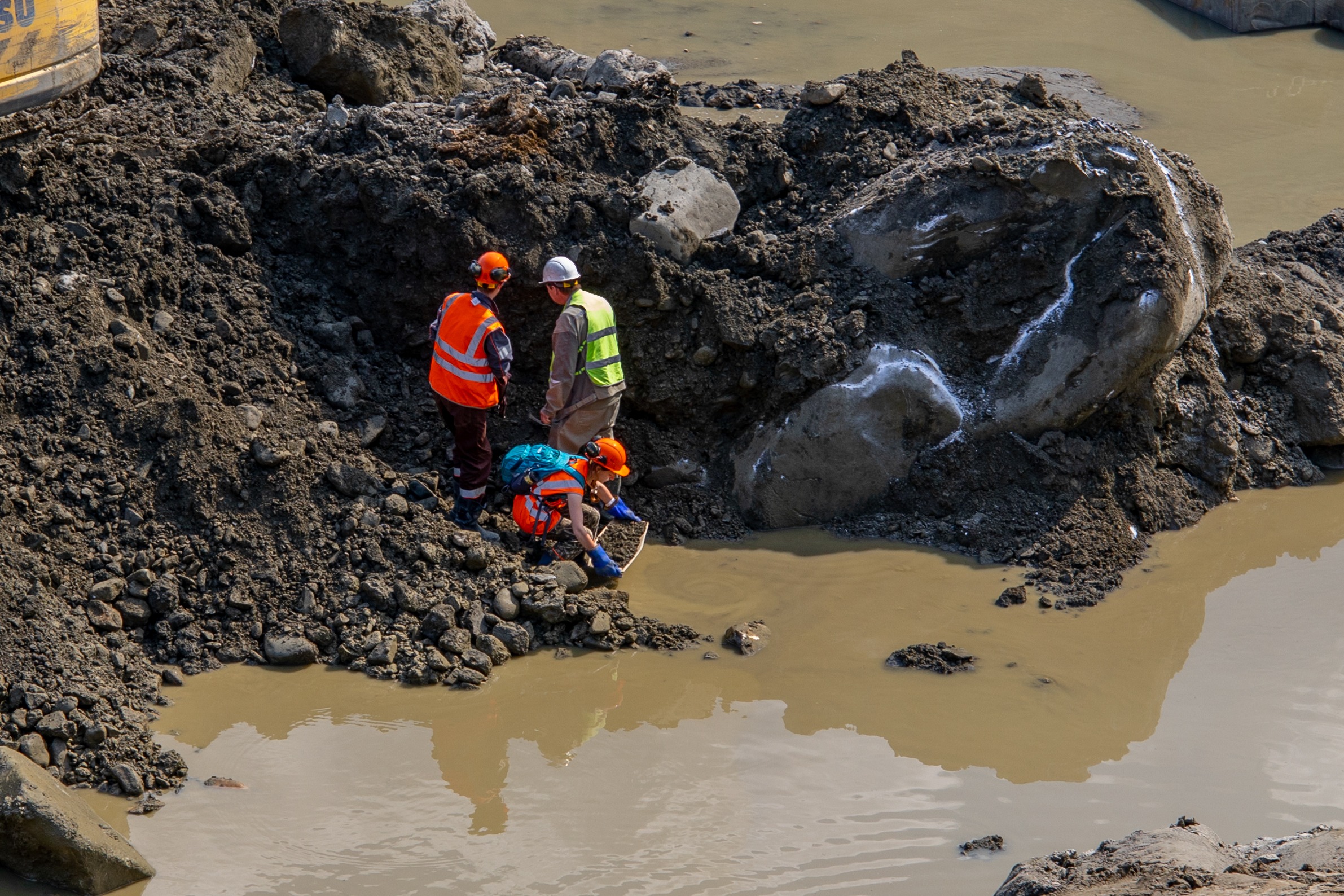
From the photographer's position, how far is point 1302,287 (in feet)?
29.5

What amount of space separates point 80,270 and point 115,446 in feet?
3.78

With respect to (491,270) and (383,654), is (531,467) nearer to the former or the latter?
(491,270)

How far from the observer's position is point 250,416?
6766 mm

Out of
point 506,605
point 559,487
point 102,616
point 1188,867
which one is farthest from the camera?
point 559,487

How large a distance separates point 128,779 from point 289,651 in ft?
3.41

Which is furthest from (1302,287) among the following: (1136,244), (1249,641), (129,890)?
(129,890)

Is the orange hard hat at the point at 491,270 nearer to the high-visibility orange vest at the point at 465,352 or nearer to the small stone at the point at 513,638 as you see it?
the high-visibility orange vest at the point at 465,352

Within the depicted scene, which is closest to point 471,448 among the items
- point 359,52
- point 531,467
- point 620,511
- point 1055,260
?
point 531,467

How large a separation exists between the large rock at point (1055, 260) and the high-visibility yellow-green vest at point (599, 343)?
1.82 m

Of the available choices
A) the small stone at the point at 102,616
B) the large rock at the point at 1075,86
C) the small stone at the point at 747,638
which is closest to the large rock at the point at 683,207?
the small stone at the point at 747,638

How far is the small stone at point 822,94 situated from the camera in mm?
8508

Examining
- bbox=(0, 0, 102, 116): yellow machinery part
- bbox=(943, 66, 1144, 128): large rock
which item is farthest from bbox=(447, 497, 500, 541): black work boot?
bbox=(943, 66, 1144, 128): large rock

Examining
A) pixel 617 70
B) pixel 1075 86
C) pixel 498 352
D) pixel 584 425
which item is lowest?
pixel 584 425

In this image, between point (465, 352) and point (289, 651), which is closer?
point (289, 651)
